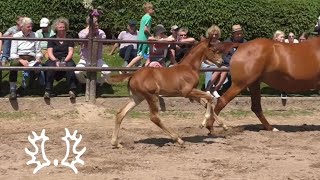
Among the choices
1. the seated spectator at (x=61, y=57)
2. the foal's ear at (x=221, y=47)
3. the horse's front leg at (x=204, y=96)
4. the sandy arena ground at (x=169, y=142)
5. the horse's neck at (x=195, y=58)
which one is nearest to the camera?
the sandy arena ground at (x=169, y=142)

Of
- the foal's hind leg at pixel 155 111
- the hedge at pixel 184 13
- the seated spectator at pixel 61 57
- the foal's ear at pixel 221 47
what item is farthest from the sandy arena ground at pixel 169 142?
the hedge at pixel 184 13

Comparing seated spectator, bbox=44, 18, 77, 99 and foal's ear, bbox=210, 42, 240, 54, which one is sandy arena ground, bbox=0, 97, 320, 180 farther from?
foal's ear, bbox=210, 42, 240, 54

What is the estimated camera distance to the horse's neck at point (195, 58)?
929 centimetres

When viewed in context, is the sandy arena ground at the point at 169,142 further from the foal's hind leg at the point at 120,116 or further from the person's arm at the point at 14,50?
the person's arm at the point at 14,50

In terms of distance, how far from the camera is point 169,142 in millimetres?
9180

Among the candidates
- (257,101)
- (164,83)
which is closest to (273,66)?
(257,101)

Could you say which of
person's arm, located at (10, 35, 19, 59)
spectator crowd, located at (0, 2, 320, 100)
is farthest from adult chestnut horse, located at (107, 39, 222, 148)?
person's arm, located at (10, 35, 19, 59)

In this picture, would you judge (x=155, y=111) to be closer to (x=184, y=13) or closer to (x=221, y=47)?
(x=221, y=47)

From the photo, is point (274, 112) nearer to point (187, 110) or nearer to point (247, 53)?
point (187, 110)

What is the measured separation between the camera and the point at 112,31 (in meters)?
16.5

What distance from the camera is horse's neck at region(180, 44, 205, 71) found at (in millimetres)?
9289

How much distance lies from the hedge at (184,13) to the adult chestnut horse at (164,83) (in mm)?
6765

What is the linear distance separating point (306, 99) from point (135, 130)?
4.19m


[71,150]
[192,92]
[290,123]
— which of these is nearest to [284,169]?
[192,92]
